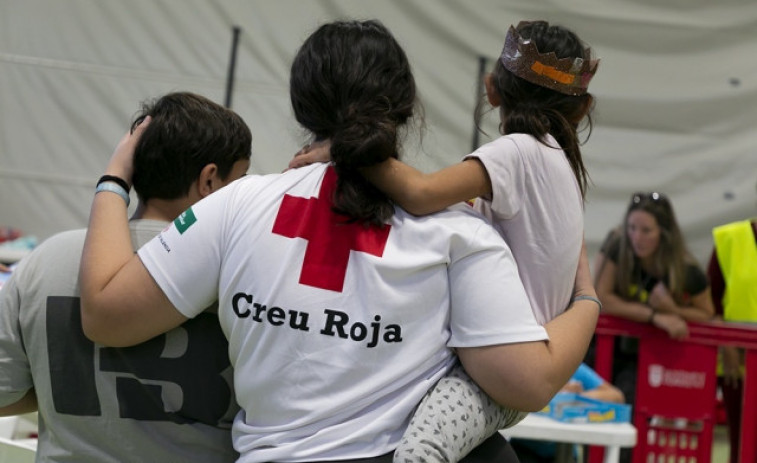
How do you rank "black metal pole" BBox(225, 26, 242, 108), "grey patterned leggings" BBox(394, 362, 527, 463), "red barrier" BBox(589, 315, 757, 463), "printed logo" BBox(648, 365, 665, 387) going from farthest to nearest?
"black metal pole" BBox(225, 26, 242, 108) → "printed logo" BBox(648, 365, 665, 387) → "red barrier" BBox(589, 315, 757, 463) → "grey patterned leggings" BBox(394, 362, 527, 463)

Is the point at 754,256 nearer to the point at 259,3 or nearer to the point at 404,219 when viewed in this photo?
the point at 259,3

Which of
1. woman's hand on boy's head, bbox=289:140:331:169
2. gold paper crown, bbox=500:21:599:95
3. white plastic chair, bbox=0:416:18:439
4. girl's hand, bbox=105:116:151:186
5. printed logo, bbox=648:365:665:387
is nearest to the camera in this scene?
woman's hand on boy's head, bbox=289:140:331:169

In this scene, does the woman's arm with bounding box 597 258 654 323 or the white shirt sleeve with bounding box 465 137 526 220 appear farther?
the woman's arm with bounding box 597 258 654 323

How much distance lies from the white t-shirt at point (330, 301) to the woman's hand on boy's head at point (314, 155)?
5 centimetres

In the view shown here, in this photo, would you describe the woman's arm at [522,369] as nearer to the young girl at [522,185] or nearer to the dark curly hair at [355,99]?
the young girl at [522,185]

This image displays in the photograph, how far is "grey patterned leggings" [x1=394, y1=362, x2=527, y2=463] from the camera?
1.27 meters

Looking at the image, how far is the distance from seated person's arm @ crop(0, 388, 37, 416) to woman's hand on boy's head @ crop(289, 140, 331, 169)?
0.59 m

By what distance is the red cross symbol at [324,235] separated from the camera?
1299 mm

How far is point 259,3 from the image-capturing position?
5.52 meters

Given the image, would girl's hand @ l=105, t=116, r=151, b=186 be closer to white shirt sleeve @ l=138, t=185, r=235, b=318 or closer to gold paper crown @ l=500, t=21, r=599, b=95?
white shirt sleeve @ l=138, t=185, r=235, b=318

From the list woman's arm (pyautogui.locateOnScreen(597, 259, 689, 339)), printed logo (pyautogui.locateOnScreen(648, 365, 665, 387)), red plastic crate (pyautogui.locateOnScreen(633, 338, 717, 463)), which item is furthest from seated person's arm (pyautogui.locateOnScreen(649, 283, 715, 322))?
printed logo (pyautogui.locateOnScreen(648, 365, 665, 387))

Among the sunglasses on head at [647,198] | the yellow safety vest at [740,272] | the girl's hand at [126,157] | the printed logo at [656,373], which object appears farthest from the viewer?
the yellow safety vest at [740,272]

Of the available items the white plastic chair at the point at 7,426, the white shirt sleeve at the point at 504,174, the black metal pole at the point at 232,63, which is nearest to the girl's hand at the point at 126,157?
the white shirt sleeve at the point at 504,174

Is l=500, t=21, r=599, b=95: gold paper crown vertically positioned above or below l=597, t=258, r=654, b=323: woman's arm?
above
